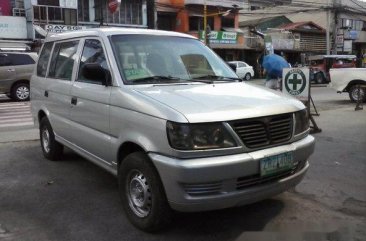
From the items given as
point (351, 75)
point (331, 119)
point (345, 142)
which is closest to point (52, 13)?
point (351, 75)

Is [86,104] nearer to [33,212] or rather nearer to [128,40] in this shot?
[128,40]

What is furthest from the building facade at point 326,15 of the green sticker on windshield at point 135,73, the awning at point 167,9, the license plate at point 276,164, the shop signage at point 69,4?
the license plate at point 276,164

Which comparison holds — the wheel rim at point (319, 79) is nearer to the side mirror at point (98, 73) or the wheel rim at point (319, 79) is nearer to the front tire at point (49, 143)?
the front tire at point (49, 143)

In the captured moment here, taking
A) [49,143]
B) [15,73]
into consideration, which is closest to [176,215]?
[49,143]

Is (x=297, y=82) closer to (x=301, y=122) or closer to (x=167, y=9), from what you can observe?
(x=301, y=122)

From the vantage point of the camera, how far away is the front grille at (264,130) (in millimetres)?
3701

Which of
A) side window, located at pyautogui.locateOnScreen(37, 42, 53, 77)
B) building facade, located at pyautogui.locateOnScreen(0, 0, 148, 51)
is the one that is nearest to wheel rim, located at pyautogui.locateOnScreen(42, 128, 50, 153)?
side window, located at pyautogui.locateOnScreen(37, 42, 53, 77)

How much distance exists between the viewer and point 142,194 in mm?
4031

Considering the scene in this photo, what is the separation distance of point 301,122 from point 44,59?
4.00 meters

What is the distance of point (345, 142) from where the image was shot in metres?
7.85

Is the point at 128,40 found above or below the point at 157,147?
above

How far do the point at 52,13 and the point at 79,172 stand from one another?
2706 cm

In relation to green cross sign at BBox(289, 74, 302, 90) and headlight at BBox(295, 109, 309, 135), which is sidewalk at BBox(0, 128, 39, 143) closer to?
green cross sign at BBox(289, 74, 302, 90)

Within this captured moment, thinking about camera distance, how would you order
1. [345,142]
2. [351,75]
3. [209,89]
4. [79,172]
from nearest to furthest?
[209,89]
[79,172]
[345,142]
[351,75]
